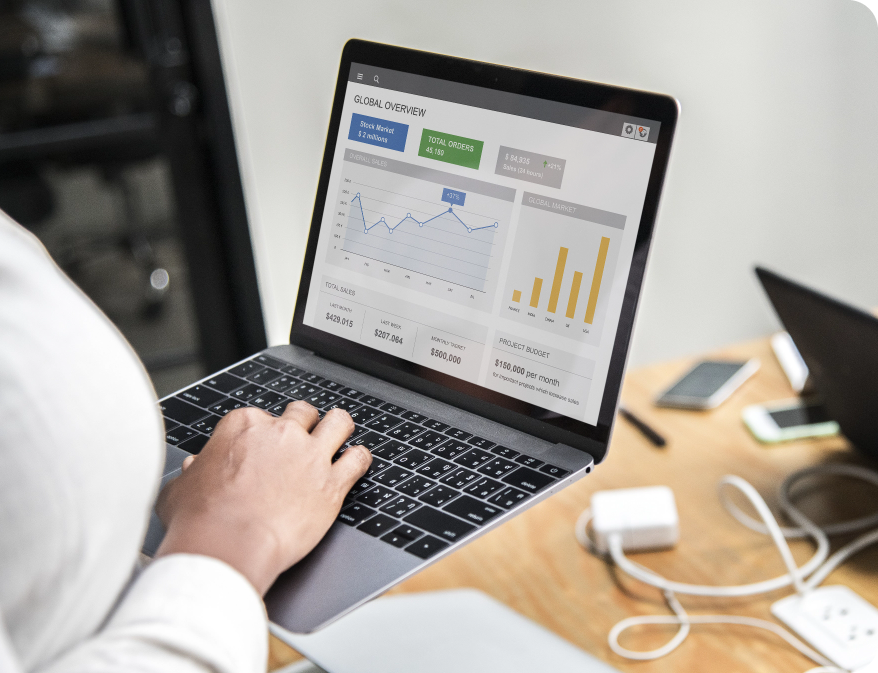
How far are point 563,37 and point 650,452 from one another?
1081 millimetres

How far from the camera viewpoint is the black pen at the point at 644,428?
1.04m

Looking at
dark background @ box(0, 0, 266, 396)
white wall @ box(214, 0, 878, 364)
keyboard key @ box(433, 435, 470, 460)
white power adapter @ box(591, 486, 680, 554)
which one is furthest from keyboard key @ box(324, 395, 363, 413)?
dark background @ box(0, 0, 266, 396)

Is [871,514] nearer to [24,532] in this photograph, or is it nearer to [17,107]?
[24,532]

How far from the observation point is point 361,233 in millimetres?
768

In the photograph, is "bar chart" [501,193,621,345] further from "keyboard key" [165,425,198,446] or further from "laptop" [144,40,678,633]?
"keyboard key" [165,425,198,446]

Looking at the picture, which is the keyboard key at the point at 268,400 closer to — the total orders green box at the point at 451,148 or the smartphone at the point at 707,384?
the total orders green box at the point at 451,148

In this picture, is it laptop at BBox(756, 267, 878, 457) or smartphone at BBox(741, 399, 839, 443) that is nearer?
laptop at BBox(756, 267, 878, 457)

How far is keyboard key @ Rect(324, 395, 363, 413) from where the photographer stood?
0.74 meters

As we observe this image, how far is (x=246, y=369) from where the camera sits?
0.82m

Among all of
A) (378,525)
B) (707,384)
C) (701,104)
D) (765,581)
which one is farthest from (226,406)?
(701,104)

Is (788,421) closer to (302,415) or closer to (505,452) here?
(505,452)

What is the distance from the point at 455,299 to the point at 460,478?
0.54 feet

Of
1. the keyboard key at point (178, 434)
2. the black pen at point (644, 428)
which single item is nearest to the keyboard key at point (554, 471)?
the keyboard key at point (178, 434)

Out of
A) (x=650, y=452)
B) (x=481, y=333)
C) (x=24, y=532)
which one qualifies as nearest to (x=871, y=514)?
(x=650, y=452)
